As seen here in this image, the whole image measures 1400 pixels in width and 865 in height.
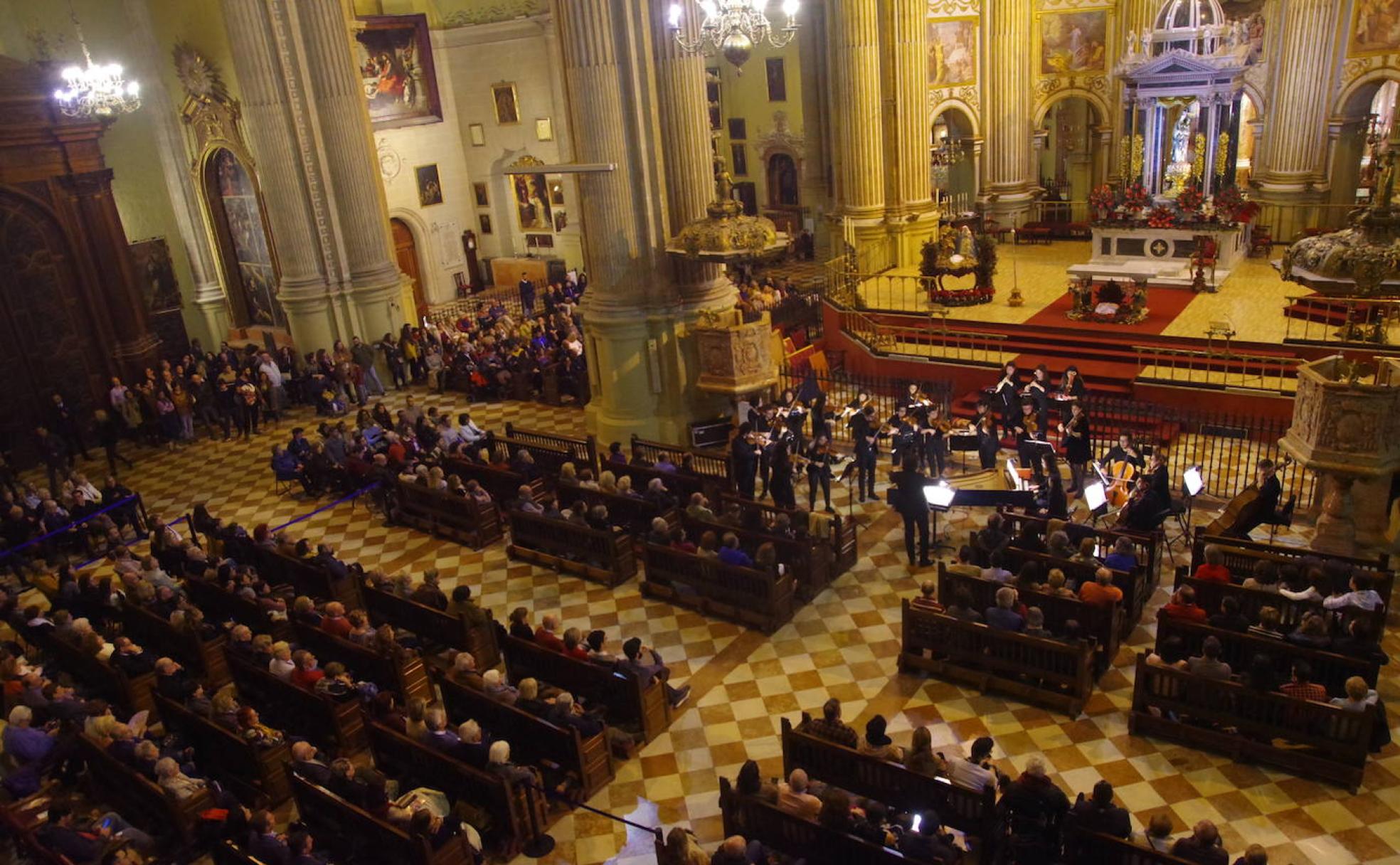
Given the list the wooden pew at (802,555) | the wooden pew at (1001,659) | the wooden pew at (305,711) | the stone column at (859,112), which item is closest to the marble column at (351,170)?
the stone column at (859,112)

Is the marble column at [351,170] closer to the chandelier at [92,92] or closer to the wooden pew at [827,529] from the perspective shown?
the chandelier at [92,92]

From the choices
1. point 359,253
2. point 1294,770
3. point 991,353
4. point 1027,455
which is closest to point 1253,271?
point 991,353

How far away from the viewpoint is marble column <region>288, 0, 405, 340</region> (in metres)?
19.0

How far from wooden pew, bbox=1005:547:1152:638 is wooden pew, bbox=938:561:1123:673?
8.4 inches

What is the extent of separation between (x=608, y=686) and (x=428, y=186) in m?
22.5

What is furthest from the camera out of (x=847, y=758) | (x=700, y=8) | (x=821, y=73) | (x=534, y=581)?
(x=821, y=73)

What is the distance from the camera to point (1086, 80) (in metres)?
22.9

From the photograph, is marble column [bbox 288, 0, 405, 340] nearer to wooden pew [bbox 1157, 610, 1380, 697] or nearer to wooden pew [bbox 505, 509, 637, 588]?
wooden pew [bbox 505, 509, 637, 588]

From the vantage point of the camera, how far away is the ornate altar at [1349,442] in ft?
32.3

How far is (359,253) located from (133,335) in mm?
4503

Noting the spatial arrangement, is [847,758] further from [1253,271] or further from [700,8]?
[1253,271]

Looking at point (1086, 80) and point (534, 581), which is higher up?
point (1086, 80)

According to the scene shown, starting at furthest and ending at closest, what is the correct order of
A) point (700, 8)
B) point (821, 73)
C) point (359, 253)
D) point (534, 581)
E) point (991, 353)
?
point (821, 73)
point (359, 253)
point (991, 353)
point (700, 8)
point (534, 581)

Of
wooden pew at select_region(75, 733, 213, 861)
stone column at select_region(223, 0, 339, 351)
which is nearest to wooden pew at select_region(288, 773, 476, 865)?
wooden pew at select_region(75, 733, 213, 861)
